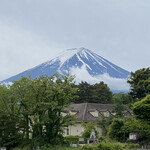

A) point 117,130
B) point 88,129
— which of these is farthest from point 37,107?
point 88,129

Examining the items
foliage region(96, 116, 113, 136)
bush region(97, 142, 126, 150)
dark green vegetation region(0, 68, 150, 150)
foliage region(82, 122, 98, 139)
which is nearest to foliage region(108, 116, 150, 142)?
dark green vegetation region(0, 68, 150, 150)

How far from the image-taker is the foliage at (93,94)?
2576 inches

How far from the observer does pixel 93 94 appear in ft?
216

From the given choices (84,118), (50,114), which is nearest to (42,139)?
(50,114)

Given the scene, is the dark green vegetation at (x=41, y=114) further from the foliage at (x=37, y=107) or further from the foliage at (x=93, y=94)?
the foliage at (x=93, y=94)

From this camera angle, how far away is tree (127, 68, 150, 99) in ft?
158

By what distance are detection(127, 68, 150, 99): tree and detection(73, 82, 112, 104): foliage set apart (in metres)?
14.6

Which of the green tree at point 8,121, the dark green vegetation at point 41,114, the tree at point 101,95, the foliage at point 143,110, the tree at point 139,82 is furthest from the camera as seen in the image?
the tree at point 101,95

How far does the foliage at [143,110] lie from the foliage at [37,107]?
6257mm

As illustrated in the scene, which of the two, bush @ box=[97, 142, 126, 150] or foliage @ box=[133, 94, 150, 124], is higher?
foliage @ box=[133, 94, 150, 124]

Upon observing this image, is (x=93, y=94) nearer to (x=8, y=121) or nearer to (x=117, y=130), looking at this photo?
(x=117, y=130)

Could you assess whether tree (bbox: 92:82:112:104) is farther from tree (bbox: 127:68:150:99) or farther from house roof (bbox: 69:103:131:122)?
house roof (bbox: 69:103:131:122)

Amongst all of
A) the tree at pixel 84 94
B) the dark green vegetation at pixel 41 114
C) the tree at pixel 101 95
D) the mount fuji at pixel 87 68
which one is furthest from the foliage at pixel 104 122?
the mount fuji at pixel 87 68

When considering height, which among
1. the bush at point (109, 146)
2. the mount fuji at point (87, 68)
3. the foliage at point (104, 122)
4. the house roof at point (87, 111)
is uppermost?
the mount fuji at point (87, 68)
